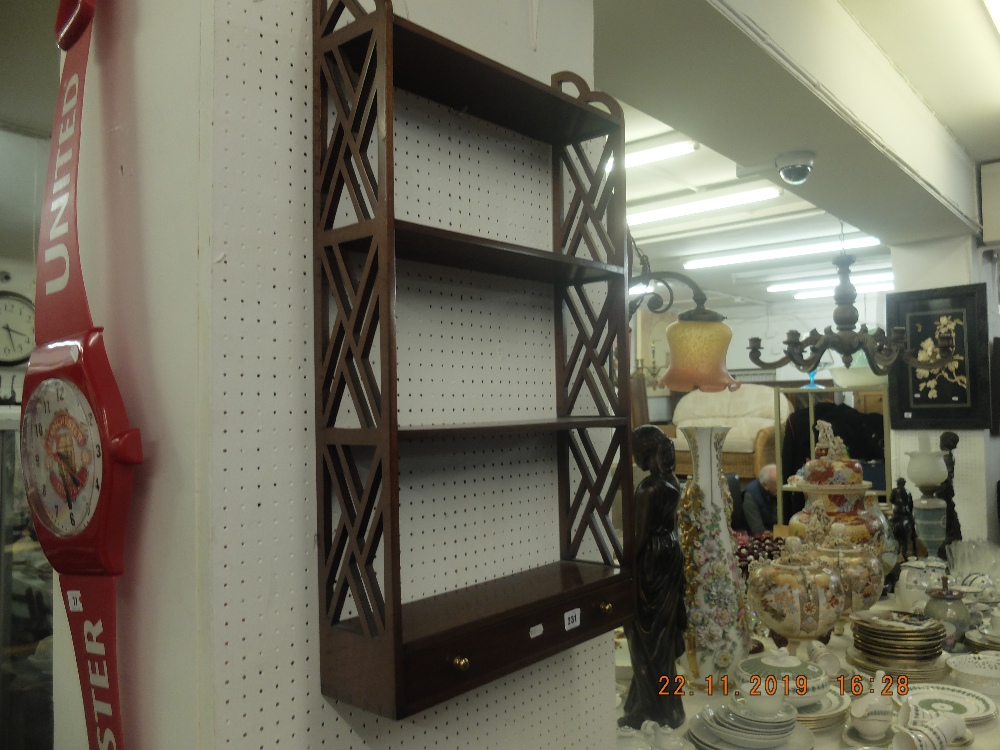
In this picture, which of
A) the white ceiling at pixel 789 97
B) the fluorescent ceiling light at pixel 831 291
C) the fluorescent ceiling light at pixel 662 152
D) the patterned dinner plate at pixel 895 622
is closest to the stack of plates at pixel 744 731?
the patterned dinner plate at pixel 895 622

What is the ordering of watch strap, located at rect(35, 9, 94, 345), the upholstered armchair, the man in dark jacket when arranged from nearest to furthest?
watch strap, located at rect(35, 9, 94, 345), the man in dark jacket, the upholstered armchair

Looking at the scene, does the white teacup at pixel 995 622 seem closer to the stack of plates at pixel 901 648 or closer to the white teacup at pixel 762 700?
the stack of plates at pixel 901 648

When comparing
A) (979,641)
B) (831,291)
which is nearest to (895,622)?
(979,641)

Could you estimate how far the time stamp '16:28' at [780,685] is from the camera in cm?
180

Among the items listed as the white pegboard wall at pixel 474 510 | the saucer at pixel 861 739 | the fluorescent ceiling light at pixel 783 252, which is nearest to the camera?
the white pegboard wall at pixel 474 510

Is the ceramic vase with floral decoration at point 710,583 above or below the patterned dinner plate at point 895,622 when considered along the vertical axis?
above

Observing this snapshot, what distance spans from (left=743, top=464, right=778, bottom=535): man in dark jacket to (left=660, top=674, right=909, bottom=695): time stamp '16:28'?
243 centimetres

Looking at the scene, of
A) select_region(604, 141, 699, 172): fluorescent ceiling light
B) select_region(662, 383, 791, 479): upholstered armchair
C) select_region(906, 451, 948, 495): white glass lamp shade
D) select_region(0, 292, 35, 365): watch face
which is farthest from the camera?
select_region(662, 383, 791, 479): upholstered armchair

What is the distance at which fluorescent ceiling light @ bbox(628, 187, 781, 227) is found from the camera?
5336mm

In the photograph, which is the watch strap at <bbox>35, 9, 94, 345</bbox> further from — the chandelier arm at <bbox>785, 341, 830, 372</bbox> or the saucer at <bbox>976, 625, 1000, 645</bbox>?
the saucer at <bbox>976, 625, 1000, 645</bbox>

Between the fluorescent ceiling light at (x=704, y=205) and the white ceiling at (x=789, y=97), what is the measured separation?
13 cm

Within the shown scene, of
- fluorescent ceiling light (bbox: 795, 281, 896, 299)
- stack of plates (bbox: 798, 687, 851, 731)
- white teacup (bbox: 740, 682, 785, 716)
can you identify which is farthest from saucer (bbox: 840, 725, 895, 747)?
fluorescent ceiling light (bbox: 795, 281, 896, 299)

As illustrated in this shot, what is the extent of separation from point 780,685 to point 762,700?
0.25 feet

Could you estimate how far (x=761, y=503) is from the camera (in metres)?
4.80
